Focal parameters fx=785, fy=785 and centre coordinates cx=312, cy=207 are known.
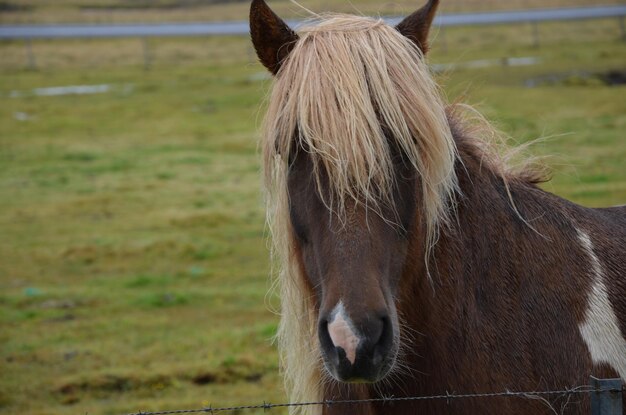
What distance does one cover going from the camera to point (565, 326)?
3.16 metres

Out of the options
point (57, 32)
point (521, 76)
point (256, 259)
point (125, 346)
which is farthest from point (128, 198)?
point (57, 32)

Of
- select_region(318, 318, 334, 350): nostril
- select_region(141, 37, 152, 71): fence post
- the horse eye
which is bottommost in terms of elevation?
select_region(141, 37, 152, 71): fence post

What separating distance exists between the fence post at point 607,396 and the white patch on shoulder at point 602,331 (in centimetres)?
27

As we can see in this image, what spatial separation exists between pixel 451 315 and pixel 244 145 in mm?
19823

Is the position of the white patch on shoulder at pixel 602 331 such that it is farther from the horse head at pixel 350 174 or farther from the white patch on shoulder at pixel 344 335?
the white patch on shoulder at pixel 344 335

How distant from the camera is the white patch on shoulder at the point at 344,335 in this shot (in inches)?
99.3

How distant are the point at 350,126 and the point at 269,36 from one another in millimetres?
596

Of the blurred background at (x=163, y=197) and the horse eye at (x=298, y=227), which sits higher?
the horse eye at (x=298, y=227)

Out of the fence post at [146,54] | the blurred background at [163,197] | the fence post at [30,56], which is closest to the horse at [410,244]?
the blurred background at [163,197]

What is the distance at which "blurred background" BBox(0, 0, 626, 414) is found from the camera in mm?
8148

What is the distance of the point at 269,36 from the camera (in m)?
3.21

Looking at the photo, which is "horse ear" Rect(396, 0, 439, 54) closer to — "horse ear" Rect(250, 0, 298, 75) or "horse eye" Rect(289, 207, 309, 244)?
"horse ear" Rect(250, 0, 298, 75)

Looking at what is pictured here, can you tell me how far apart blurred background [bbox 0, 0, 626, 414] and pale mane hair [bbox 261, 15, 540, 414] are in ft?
2.05

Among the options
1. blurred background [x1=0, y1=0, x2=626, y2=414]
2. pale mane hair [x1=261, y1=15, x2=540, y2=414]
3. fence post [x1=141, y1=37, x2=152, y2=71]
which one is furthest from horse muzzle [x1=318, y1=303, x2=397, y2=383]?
fence post [x1=141, y1=37, x2=152, y2=71]
